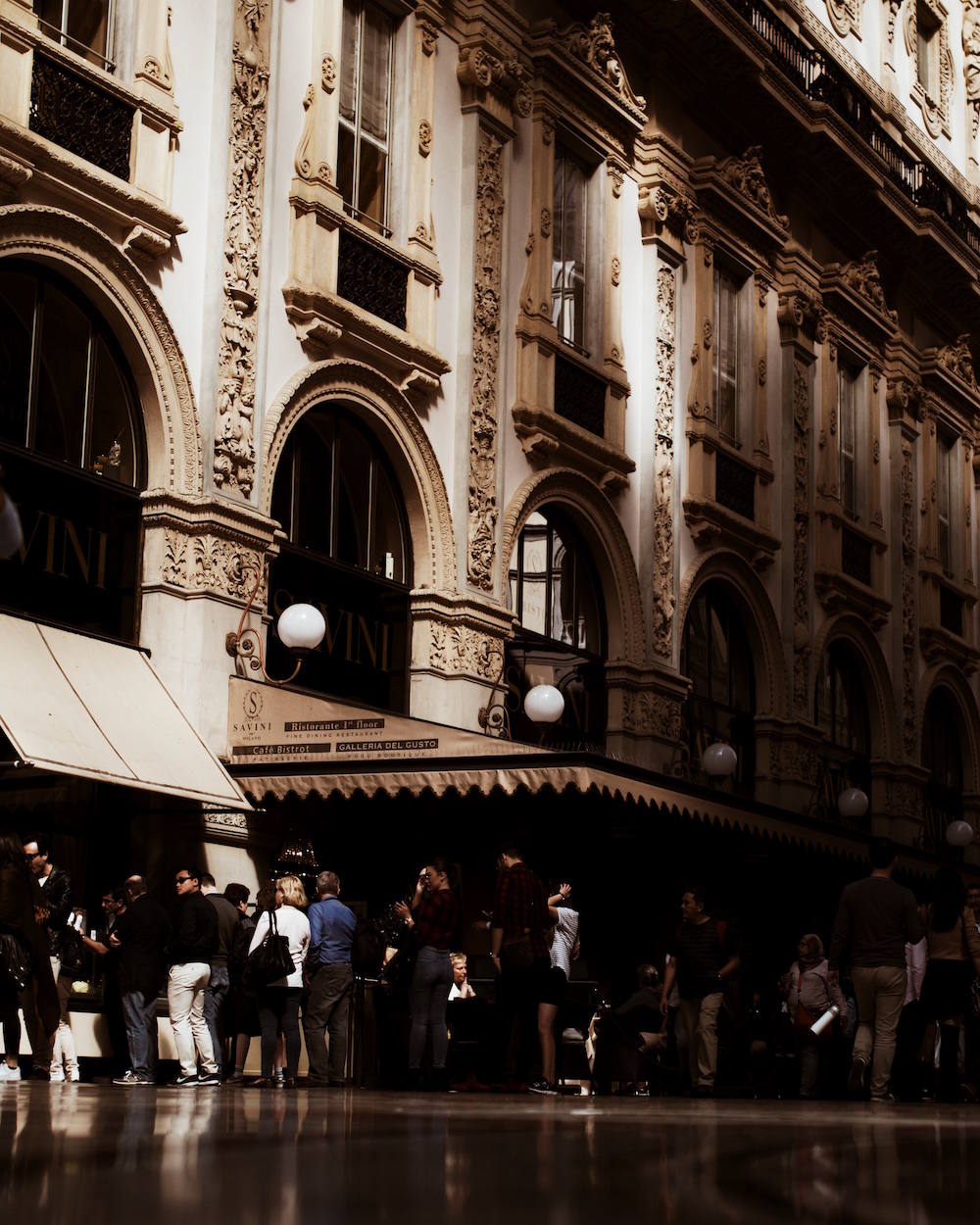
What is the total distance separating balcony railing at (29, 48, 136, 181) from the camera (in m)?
18.0

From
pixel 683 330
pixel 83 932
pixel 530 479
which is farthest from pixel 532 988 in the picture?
pixel 683 330

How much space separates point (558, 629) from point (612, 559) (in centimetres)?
147

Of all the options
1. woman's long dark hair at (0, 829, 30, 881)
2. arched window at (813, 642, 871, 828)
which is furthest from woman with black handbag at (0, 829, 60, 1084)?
arched window at (813, 642, 871, 828)

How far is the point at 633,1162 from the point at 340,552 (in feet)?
51.2

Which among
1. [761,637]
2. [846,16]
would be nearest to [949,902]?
[761,637]

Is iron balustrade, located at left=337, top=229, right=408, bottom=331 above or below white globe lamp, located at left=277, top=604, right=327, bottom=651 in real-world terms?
above

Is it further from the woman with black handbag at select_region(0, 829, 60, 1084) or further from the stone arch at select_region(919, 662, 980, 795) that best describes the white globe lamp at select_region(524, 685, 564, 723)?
the stone arch at select_region(919, 662, 980, 795)

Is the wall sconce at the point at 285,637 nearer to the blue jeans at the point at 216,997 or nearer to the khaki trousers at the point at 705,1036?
the blue jeans at the point at 216,997

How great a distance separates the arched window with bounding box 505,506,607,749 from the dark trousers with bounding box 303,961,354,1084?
819 cm

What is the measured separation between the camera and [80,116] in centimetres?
1839

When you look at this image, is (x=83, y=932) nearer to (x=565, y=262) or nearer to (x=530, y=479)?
(x=530, y=479)

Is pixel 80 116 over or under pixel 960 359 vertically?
under

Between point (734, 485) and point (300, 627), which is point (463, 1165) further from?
point (734, 485)

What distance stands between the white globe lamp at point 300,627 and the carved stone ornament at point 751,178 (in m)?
14.1
